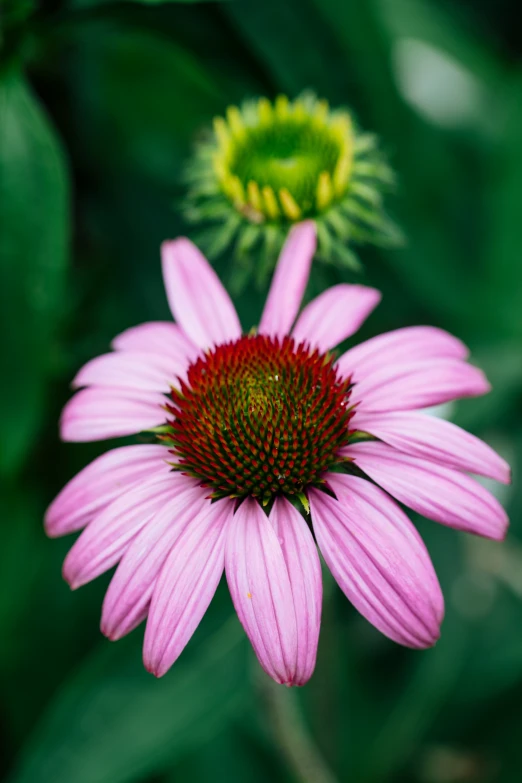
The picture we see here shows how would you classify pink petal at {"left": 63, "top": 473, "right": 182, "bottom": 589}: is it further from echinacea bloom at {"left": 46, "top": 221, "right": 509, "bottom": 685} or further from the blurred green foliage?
the blurred green foliage

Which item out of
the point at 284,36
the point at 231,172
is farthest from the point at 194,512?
the point at 284,36

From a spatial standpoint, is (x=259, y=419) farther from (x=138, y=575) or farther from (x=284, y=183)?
(x=284, y=183)

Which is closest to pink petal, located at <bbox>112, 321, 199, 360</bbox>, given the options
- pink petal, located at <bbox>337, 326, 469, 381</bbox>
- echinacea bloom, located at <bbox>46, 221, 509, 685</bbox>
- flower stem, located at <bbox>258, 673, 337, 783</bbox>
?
echinacea bloom, located at <bbox>46, 221, 509, 685</bbox>

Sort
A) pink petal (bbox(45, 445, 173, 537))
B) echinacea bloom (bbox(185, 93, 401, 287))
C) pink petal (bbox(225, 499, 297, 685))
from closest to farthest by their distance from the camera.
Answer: pink petal (bbox(225, 499, 297, 685)) → pink petal (bbox(45, 445, 173, 537)) → echinacea bloom (bbox(185, 93, 401, 287))

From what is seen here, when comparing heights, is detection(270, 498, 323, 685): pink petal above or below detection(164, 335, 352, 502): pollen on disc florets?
below

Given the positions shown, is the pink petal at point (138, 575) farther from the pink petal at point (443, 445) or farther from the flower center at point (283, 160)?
the flower center at point (283, 160)
